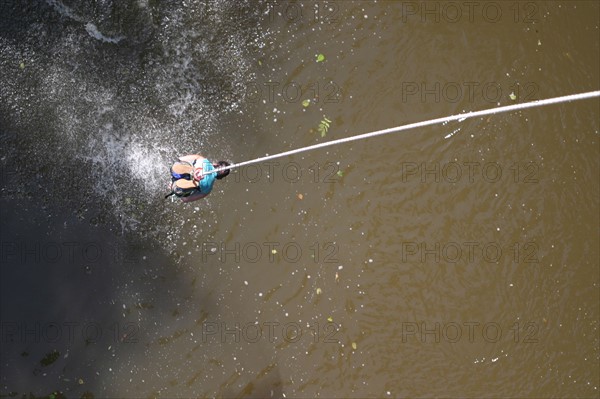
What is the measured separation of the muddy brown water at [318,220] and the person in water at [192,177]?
1.37ft

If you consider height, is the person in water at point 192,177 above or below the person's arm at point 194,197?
above

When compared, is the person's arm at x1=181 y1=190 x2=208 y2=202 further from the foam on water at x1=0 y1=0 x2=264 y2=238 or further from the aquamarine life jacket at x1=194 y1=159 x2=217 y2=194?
the foam on water at x1=0 y1=0 x2=264 y2=238

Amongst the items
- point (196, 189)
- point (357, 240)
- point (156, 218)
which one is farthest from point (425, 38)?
point (156, 218)

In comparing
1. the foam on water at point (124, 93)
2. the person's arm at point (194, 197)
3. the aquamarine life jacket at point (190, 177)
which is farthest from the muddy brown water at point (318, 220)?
the aquamarine life jacket at point (190, 177)

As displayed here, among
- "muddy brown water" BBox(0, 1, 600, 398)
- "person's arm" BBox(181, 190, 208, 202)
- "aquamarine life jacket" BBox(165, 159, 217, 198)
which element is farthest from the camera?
"muddy brown water" BBox(0, 1, 600, 398)

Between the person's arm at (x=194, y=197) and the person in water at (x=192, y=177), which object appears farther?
the person's arm at (x=194, y=197)

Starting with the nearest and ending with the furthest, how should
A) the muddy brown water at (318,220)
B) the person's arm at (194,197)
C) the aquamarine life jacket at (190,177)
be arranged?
the aquamarine life jacket at (190,177), the person's arm at (194,197), the muddy brown water at (318,220)

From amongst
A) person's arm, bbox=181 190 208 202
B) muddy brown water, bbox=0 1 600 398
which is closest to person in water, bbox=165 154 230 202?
person's arm, bbox=181 190 208 202

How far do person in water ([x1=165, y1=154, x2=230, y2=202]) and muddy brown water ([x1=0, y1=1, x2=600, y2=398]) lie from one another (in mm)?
416

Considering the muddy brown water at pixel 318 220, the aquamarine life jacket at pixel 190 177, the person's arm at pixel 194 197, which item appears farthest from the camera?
the muddy brown water at pixel 318 220

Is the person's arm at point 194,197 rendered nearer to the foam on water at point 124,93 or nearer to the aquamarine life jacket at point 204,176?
the aquamarine life jacket at point 204,176

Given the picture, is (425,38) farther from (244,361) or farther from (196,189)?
(244,361)

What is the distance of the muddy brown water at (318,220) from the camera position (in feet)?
16.5

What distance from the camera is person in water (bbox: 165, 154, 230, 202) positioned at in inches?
175
